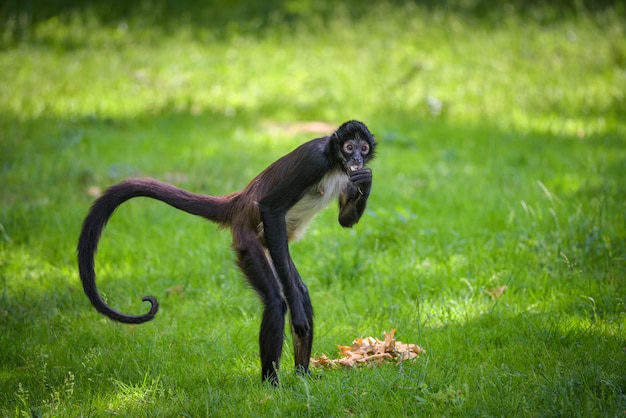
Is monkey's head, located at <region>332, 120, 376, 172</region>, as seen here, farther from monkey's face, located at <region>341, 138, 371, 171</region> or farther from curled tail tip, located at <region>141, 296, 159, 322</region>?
curled tail tip, located at <region>141, 296, 159, 322</region>

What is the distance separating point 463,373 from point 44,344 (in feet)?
9.81

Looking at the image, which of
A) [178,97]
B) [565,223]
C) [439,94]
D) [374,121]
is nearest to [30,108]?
[178,97]

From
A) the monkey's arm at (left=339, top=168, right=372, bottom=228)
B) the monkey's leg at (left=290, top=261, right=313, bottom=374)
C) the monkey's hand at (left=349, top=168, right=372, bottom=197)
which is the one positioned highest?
the monkey's hand at (left=349, top=168, right=372, bottom=197)

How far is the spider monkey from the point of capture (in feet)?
13.5

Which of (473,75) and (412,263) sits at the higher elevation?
(473,75)

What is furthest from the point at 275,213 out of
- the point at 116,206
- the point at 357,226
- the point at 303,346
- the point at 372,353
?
the point at 357,226

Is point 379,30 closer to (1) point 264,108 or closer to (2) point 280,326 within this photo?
(1) point 264,108

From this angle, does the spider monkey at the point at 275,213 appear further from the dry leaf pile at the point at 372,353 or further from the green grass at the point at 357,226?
the green grass at the point at 357,226

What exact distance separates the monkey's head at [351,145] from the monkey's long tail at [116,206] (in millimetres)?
816

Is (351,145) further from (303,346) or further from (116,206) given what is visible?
(116,206)

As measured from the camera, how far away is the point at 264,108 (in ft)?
40.5

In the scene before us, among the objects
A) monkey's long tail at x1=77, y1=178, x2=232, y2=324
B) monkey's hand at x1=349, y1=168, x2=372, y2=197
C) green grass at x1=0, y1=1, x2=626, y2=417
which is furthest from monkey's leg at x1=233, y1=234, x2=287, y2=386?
monkey's hand at x1=349, y1=168, x2=372, y2=197

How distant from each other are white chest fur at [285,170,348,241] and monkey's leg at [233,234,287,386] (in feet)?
1.65

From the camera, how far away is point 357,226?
7129 mm
